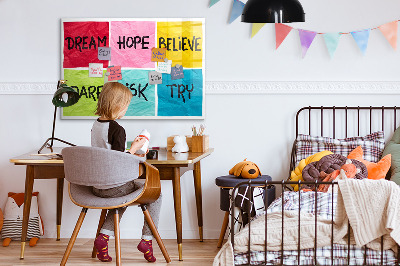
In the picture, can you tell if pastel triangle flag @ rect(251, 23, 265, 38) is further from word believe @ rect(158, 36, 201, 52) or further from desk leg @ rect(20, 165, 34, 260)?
desk leg @ rect(20, 165, 34, 260)

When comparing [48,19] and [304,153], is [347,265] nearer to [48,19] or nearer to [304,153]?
[304,153]

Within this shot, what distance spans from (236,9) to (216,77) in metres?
0.50

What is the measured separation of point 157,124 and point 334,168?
1.33 m

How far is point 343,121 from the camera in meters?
4.27

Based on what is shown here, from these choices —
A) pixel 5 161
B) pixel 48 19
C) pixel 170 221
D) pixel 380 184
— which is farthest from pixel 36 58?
pixel 380 184

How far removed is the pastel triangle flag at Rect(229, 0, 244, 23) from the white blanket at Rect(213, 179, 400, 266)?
1774 millimetres

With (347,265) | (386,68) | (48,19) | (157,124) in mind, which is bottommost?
(347,265)

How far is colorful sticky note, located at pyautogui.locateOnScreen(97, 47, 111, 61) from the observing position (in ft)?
14.1

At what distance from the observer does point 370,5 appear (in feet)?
13.8

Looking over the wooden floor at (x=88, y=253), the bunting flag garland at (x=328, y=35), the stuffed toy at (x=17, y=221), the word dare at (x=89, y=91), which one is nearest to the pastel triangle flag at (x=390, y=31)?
the bunting flag garland at (x=328, y=35)

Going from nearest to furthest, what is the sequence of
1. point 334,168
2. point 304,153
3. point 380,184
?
point 380,184 → point 334,168 → point 304,153

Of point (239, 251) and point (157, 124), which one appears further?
point (157, 124)

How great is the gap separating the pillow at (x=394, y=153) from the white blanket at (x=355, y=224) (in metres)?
0.85

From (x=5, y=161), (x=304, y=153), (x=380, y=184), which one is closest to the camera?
(x=380, y=184)
